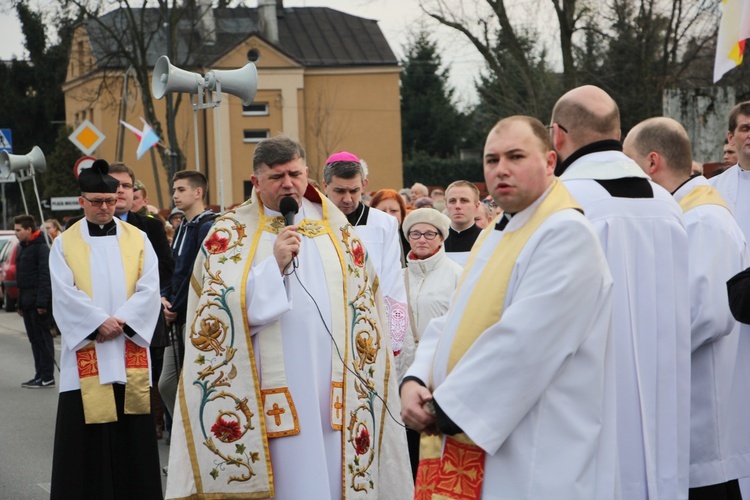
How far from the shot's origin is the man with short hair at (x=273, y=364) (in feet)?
16.7

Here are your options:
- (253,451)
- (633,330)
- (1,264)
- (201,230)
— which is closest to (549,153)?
(633,330)

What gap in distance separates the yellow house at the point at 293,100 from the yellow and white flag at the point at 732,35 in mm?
47444

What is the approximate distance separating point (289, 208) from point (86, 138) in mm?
13248

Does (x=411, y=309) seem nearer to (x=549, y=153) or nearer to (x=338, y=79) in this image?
(x=549, y=153)

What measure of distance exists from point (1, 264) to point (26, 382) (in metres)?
13.5

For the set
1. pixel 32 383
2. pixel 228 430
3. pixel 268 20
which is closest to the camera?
pixel 228 430

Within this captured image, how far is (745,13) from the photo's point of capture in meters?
6.00

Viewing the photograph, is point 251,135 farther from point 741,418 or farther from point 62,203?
point 741,418

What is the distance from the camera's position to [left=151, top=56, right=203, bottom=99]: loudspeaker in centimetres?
913

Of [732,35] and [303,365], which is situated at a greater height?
[732,35]

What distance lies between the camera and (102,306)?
7.27 metres

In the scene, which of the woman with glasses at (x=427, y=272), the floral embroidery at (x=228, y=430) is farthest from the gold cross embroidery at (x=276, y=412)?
the woman with glasses at (x=427, y=272)

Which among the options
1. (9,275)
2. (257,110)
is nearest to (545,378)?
(9,275)

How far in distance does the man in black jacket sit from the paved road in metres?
0.39
